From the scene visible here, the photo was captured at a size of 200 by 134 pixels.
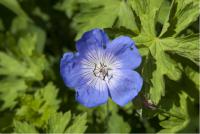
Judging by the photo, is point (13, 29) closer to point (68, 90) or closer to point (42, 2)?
point (42, 2)

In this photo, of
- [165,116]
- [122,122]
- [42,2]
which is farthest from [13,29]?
[165,116]

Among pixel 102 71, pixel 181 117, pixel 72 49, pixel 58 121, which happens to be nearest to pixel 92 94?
pixel 102 71

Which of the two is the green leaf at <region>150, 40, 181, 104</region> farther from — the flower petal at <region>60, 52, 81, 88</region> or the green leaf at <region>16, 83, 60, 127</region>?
the green leaf at <region>16, 83, 60, 127</region>

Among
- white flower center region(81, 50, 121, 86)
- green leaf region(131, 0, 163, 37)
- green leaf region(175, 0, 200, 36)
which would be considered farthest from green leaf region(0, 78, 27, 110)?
green leaf region(175, 0, 200, 36)

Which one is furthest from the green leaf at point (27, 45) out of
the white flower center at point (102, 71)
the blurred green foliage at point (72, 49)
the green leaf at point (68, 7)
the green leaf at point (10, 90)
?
the white flower center at point (102, 71)

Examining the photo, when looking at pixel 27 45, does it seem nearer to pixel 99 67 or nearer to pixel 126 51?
pixel 99 67

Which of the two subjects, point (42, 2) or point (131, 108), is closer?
point (131, 108)

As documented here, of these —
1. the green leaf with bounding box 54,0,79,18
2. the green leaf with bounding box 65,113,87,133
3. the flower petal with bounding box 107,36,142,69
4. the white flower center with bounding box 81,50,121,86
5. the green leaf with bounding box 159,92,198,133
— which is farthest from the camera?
the green leaf with bounding box 54,0,79,18

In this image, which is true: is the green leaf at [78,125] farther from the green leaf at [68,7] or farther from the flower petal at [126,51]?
the green leaf at [68,7]
